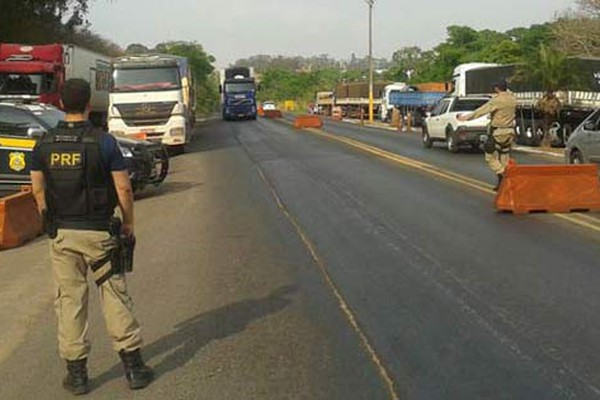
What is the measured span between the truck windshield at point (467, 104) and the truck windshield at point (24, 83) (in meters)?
12.8

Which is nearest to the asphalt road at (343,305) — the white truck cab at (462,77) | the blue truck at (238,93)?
the white truck cab at (462,77)

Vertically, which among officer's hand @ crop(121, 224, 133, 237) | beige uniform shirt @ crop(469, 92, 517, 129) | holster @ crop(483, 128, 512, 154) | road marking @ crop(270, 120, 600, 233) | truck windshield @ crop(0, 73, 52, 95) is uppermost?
truck windshield @ crop(0, 73, 52, 95)

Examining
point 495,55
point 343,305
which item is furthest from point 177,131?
point 495,55

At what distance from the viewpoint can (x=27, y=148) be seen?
47.0 feet

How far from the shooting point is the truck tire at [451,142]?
82.0ft

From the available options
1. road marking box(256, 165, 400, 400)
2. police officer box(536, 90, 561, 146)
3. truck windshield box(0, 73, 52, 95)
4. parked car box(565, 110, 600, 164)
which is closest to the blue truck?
truck windshield box(0, 73, 52, 95)

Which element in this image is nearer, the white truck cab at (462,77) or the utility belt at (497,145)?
the utility belt at (497,145)

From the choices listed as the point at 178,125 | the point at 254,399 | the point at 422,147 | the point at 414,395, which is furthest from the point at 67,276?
the point at 422,147

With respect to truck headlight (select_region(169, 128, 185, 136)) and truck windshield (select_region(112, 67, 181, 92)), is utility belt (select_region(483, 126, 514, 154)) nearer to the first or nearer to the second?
truck headlight (select_region(169, 128, 185, 136))

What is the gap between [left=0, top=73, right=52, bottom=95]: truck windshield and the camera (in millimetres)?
27156

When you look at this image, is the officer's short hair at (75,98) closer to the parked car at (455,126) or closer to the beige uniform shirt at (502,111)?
the beige uniform shirt at (502,111)

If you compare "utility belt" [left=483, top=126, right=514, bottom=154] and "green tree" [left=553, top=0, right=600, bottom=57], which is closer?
"utility belt" [left=483, top=126, right=514, bottom=154]

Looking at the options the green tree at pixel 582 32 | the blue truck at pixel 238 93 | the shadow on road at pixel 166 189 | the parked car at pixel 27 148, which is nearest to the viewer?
the parked car at pixel 27 148

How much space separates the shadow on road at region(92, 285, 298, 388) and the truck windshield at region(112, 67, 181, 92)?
62.9ft
